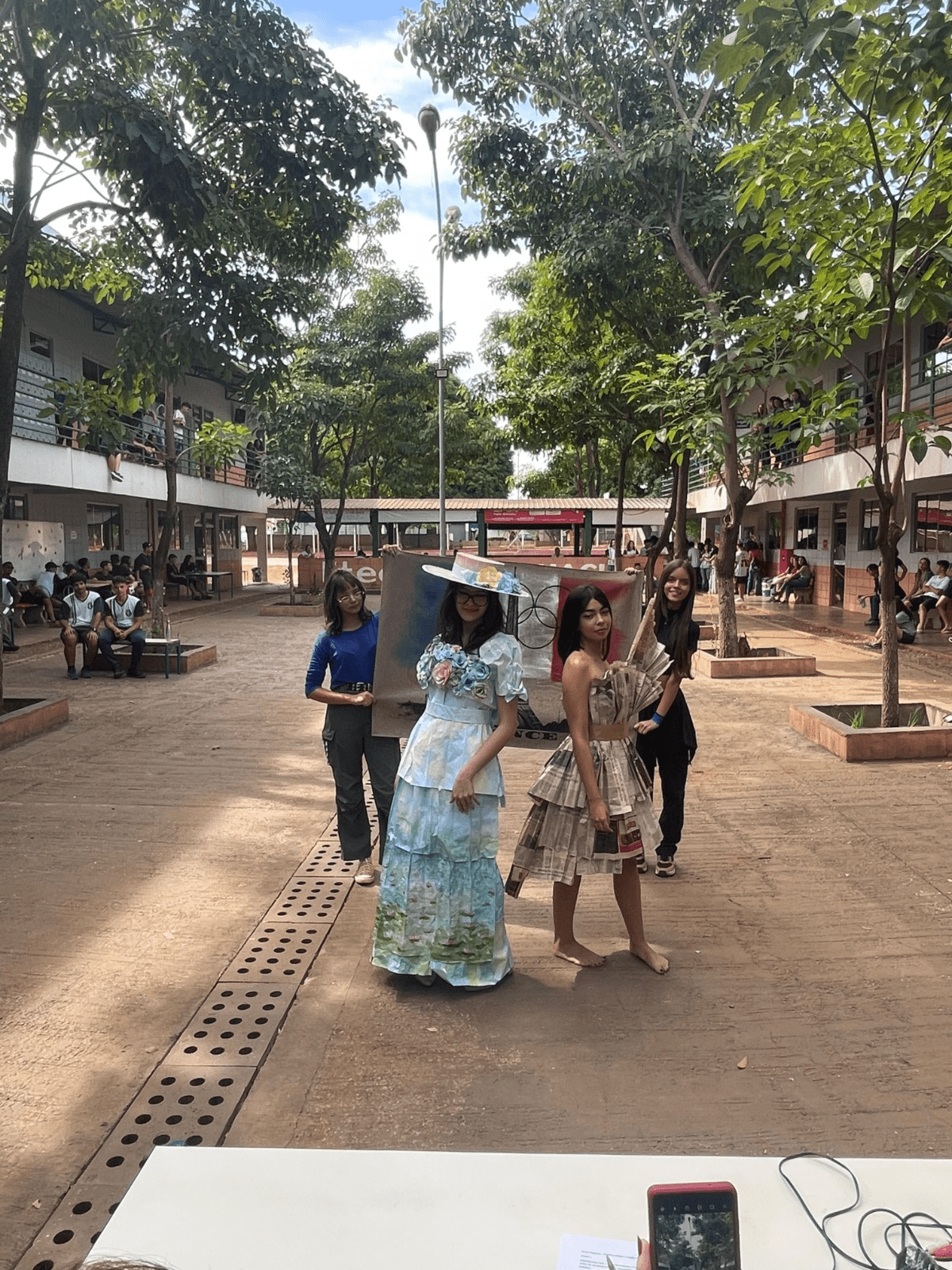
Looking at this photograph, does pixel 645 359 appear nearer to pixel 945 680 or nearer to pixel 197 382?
pixel 945 680

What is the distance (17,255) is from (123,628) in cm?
471

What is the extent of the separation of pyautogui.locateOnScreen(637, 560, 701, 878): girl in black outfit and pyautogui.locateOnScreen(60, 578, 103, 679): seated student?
28.3 ft

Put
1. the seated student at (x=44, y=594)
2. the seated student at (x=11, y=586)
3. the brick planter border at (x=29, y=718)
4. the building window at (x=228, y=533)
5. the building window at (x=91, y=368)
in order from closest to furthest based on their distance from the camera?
the brick planter border at (x=29, y=718)
the seated student at (x=11, y=586)
the seated student at (x=44, y=594)
the building window at (x=91, y=368)
the building window at (x=228, y=533)

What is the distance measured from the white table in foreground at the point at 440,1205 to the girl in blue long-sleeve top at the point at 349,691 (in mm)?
2807

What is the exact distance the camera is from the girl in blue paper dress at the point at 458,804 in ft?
12.0

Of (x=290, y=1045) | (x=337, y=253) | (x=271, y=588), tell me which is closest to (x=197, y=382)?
(x=271, y=588)

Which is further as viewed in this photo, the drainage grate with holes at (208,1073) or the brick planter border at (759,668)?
the brick planter border at (759,668)

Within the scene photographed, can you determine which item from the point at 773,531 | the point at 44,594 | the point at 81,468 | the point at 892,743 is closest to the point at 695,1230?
the point at 892,743

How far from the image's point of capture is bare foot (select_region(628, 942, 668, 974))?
12.9 feet

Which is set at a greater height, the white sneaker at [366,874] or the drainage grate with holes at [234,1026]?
the white sneaker at [366,874]

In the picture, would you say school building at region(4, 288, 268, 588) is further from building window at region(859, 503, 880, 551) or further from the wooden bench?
building window at region(859, 503, 880, 551)

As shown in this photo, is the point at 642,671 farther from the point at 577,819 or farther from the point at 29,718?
the point at 29,718

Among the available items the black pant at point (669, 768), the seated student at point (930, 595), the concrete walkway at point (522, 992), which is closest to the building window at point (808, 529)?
the seated student at point (930, 595)

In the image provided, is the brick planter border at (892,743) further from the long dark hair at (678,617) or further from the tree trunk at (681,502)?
the tree trunk at (681,502)
